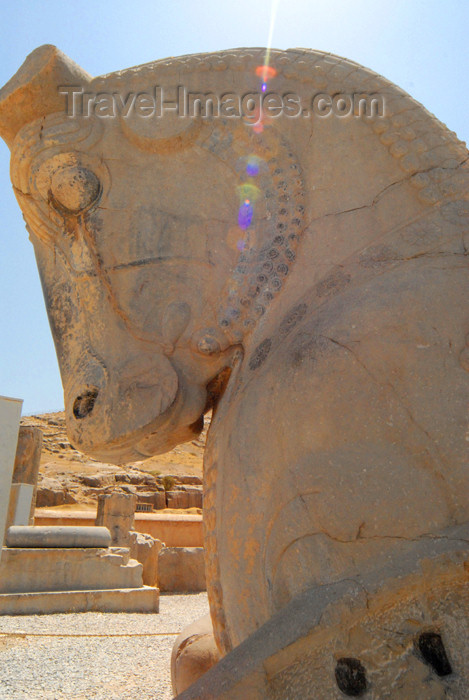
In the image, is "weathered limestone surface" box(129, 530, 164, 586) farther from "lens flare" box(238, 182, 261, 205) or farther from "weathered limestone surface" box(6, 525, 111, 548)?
"lens flare" box(238, 182, 261, 205)

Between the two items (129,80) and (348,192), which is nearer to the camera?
(348,192)

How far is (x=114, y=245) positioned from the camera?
1864 millimetres

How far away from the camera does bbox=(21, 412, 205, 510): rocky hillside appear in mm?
22812

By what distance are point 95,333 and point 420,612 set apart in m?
1.20

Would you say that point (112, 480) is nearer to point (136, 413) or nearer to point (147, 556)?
point (147, 556)

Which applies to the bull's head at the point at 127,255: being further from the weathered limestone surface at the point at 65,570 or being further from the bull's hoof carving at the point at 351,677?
the weathered limestone surface at the point at 65,570

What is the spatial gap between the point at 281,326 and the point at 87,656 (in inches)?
188

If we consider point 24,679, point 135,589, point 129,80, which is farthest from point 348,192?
point 135,589

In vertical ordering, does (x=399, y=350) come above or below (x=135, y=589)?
below

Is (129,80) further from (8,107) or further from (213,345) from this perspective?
(213,345)

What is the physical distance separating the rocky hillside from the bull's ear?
1756cm

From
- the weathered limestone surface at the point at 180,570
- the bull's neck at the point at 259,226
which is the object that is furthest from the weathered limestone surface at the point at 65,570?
the bull's neck at the point at 259,226

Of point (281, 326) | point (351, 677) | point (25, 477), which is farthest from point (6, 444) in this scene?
point (351, 677)

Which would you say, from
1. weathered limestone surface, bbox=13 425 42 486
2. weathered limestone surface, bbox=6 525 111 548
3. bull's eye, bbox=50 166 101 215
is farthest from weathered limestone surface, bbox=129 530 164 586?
bull's eye, bbox=50 166 101 215
